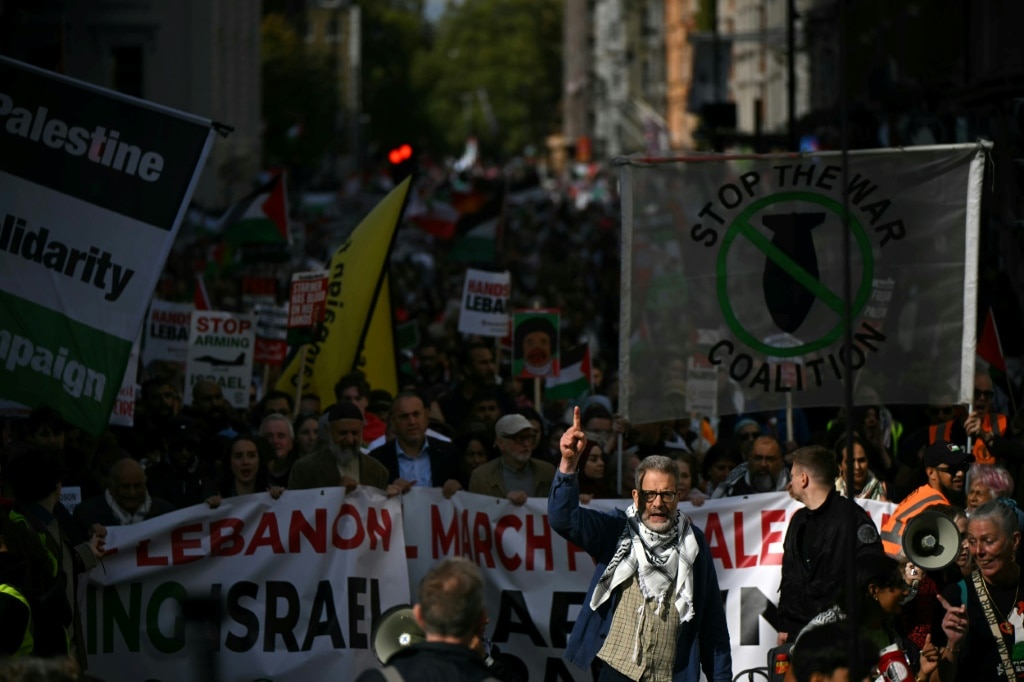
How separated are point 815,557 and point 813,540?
2.8 inches

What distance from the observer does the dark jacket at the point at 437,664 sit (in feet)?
15.2

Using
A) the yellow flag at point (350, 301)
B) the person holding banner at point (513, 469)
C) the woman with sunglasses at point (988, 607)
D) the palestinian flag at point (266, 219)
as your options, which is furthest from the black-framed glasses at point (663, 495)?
the palestinian flag at point (266, 219)

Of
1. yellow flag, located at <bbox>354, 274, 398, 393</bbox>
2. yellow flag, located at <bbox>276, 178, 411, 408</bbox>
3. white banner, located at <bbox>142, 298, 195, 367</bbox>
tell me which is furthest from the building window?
yellow flag, located at <bbox>276, 178, 411, 408</bbox>

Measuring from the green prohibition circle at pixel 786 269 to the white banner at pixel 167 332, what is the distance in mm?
6593

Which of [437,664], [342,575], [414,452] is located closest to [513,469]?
[414,452]

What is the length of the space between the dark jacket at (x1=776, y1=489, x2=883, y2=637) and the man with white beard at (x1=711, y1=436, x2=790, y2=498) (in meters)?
2.21

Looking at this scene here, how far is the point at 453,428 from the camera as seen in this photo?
12.8 metres

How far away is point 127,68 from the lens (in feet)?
148

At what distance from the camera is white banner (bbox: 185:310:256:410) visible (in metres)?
14.2

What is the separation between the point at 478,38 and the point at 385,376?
148 metres

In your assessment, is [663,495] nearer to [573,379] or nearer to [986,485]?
[986,485]

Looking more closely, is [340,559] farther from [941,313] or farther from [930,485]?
[941,313]

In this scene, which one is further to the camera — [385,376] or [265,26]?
[265,26]

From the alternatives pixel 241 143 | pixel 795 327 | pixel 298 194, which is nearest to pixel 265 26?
pixel 298 194
